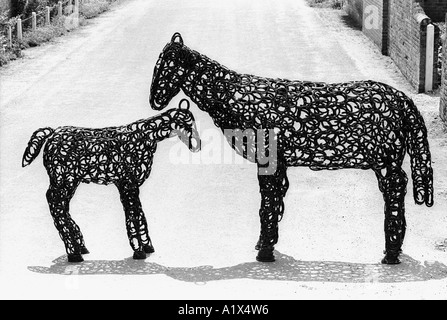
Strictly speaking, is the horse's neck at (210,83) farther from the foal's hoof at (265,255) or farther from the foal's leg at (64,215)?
the foal's leg at (64,215)

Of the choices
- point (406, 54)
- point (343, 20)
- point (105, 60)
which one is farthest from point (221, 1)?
point (406, 54)

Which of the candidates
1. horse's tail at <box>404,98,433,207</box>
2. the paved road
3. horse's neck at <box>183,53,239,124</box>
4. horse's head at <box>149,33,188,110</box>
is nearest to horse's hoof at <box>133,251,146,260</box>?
the paved road

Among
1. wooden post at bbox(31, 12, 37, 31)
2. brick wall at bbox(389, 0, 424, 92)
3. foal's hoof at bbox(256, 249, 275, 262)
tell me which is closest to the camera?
foal's hoof at bbox(256, 249, 275, 262)

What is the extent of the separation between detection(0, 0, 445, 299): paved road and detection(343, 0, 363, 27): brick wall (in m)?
6.05

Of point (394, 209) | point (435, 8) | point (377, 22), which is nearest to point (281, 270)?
point (394, 209)

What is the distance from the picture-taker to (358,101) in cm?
1199

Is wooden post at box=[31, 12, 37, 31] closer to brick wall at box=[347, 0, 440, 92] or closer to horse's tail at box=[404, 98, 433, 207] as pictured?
brick wall at box=[347, 0, 440, 92]

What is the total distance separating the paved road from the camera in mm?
11633

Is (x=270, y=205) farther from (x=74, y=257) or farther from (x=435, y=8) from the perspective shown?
(x=435, y=8)

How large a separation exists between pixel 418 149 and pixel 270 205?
1.88 metres

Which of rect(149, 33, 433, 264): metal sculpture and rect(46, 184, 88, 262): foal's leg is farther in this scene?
rect(46, 184, 88, 262): foal's leg

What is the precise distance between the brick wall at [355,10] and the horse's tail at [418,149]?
65.7ft

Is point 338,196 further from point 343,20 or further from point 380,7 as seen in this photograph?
point 343,20

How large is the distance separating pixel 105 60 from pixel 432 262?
1749cm
